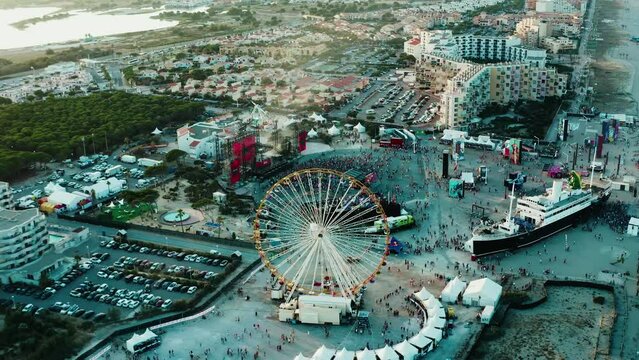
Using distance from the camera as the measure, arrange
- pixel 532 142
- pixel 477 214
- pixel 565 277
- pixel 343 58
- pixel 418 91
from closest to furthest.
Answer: pixel 565 277 < pixel 477 214 < pixel 532 142 < pixel 418 91 < pixel 343 58

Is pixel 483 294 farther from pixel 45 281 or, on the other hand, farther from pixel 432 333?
pixel 45 281

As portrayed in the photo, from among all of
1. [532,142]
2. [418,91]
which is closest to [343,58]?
[418,91]

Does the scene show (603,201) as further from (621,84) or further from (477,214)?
(621,84)

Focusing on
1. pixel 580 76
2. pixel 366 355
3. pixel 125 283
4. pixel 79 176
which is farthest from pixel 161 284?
pixel 580 76

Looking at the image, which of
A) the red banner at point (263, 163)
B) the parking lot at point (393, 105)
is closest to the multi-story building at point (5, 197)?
the red banner at point (263, 163)

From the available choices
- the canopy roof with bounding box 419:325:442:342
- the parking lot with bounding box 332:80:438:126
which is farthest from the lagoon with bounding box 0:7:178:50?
the canopy roof with bounding box 419:325:442:342

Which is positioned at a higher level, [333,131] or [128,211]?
[333,131]
